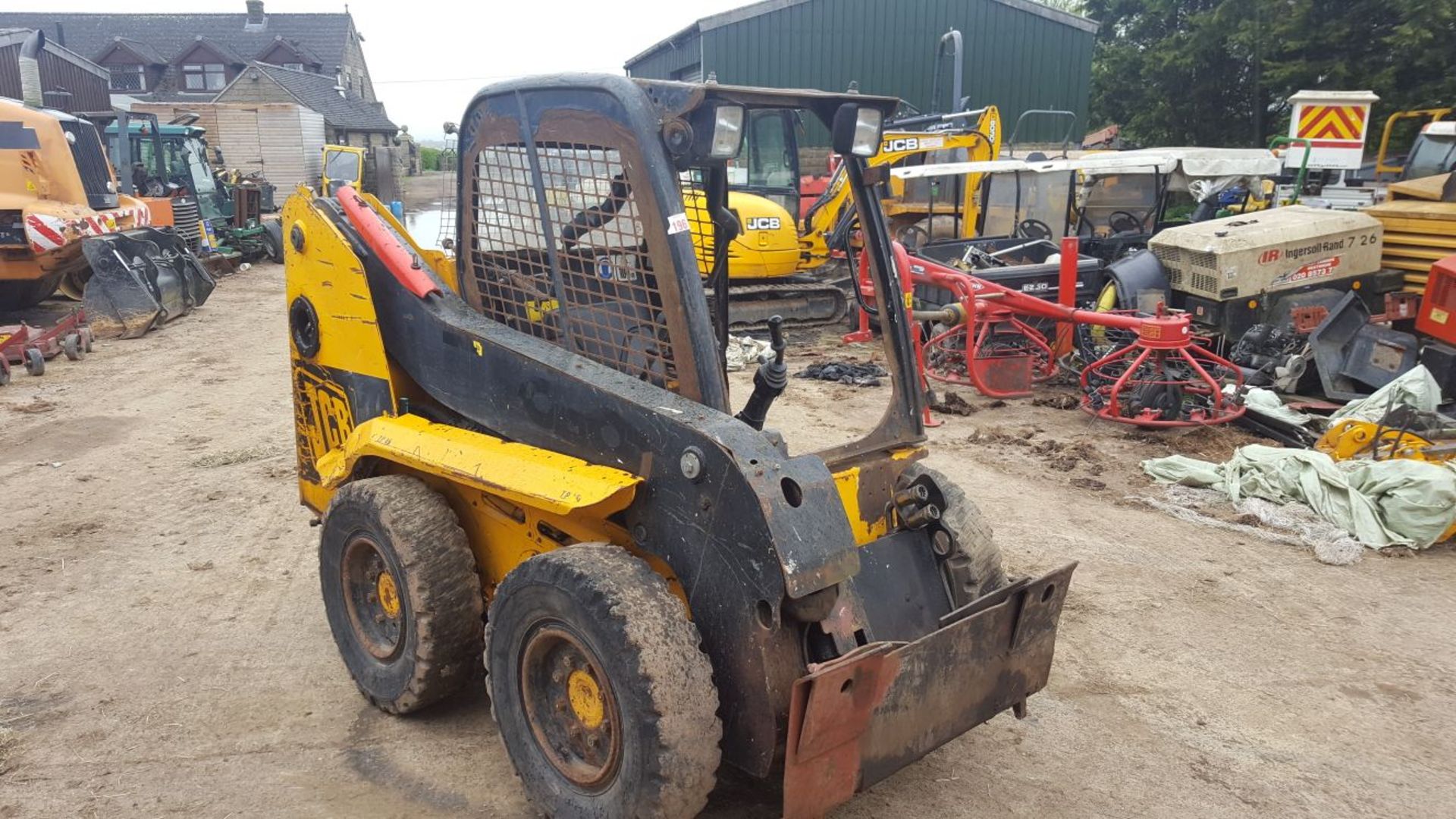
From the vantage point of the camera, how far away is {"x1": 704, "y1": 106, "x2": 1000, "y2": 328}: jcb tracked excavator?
1171cm

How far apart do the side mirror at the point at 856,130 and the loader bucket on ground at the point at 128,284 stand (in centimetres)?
1047

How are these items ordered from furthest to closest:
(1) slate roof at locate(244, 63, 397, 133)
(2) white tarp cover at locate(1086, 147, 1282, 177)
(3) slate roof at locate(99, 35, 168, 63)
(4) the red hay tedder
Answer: (3) slate roof at locate(99, 35, 168, 63) → (1) slate roof at locate(244, 63, 397, 133) → (2) white tarp cover at locate(1086, 147, 1282, 177) → (4) the red hay tedder

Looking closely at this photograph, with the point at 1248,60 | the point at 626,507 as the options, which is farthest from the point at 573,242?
the point at 1248,60

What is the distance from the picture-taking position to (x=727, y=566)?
2.58 metres

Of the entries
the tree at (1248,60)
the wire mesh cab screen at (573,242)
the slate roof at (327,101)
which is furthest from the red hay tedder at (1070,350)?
the slate roof at (327,101)

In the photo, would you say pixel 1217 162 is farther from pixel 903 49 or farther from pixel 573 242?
pixel 903 49

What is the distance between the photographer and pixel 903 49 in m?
22.9

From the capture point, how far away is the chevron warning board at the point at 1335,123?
12.1 meters

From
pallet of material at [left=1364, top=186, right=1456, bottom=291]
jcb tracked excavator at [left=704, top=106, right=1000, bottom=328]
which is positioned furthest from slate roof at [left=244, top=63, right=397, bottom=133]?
pallet of material at [left=1364, top=186, right=1456, bottom=291]

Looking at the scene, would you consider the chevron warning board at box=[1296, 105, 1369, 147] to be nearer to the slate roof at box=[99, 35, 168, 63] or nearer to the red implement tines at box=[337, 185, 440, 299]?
the red implement tines at box=[337, 185, 440, 299]

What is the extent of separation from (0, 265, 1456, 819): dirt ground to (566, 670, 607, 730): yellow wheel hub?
52cm

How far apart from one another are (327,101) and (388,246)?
40.1 meters

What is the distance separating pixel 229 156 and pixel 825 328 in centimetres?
2488

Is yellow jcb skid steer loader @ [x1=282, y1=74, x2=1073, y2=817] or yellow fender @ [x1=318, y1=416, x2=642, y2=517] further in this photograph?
yellow fender @ [x1=318, y1=416, x2=642, y2=517]
